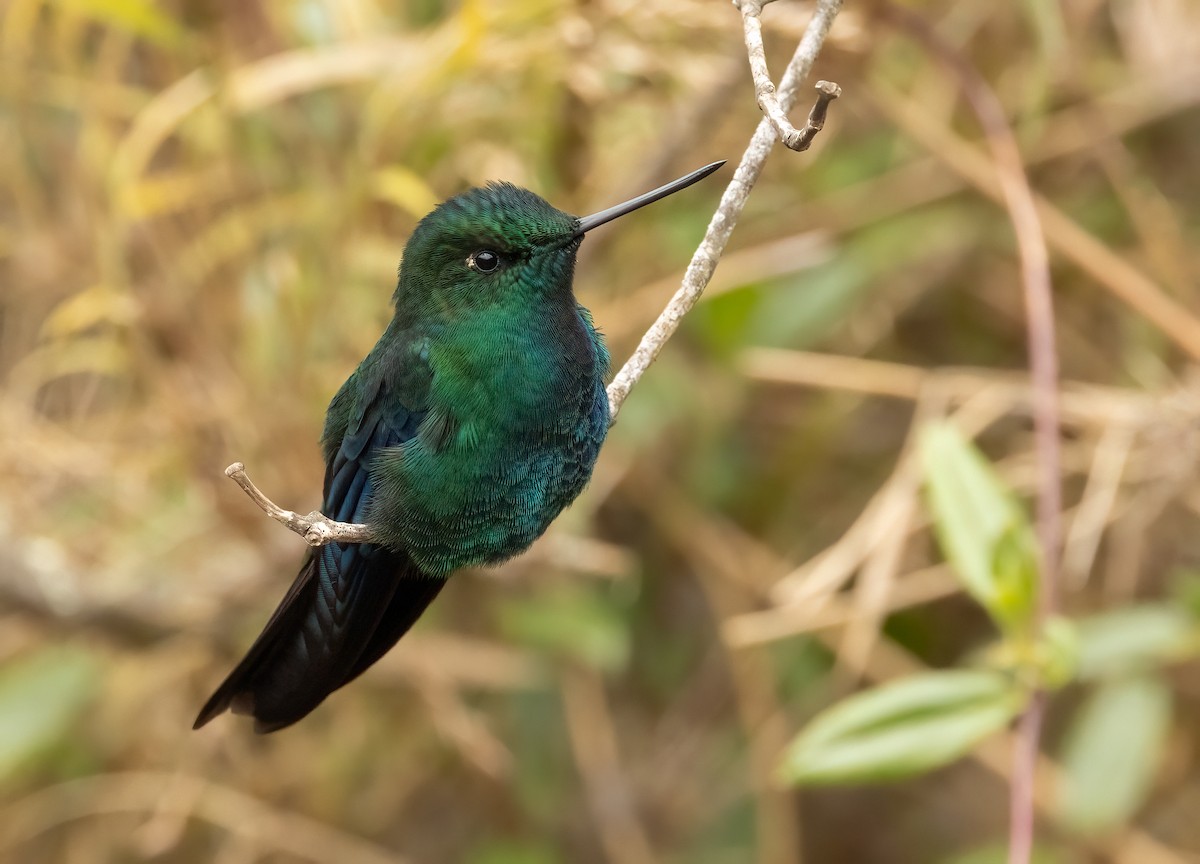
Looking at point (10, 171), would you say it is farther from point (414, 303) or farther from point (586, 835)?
point (586, 835)

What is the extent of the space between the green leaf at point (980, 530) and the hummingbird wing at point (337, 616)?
801 mm

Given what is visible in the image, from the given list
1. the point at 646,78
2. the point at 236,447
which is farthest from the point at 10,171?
the point at 646,78

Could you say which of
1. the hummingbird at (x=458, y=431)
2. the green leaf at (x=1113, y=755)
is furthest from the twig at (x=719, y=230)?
the green leaf at (x=1113, y=755)

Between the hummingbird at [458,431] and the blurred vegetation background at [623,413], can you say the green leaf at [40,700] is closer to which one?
the blurred vegetation background at [623,413]

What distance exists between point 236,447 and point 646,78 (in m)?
1.06

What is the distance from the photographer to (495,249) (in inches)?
65.5

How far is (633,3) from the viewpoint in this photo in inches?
98.6

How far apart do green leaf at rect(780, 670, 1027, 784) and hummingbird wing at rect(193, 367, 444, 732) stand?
0.74 m

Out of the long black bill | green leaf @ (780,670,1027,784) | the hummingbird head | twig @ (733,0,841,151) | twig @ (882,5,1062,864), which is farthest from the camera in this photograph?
green leaf @ (780,670,1027,784)

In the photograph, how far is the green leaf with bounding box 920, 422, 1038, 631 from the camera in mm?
1988

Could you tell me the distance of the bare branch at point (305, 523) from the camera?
4.11ft

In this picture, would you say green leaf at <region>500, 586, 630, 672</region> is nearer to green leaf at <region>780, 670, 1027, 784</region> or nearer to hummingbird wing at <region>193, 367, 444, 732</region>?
green leaf at <region>780, 670, 1027, 784</region>

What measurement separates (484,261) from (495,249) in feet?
0.07

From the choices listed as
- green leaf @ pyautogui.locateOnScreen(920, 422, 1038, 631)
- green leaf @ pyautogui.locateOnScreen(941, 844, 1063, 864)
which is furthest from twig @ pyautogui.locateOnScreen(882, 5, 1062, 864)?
green leaf @ pyautogui.locateOnScreen(941, 844, 1063, 864)
